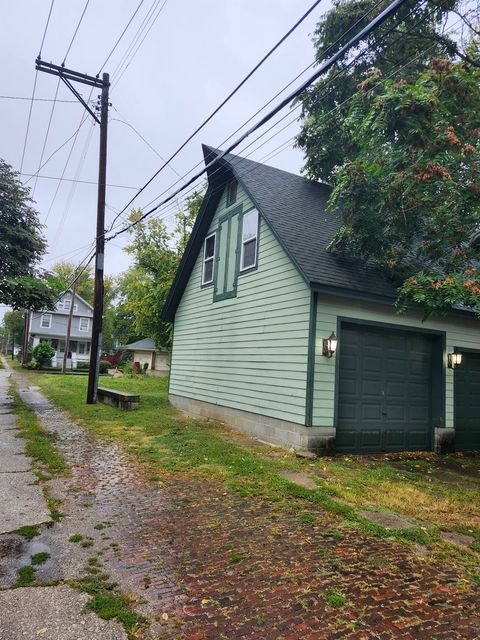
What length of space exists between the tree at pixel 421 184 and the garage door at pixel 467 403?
8.42 ft

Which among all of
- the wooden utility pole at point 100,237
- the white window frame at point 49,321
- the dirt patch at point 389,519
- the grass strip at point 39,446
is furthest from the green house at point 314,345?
the white window frame at point 49,321

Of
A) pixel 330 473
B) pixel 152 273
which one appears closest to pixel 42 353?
pixel 152 273

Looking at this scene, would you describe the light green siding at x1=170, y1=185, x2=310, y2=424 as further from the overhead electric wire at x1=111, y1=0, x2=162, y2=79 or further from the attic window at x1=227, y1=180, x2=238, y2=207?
A: the overhead electric wire at x1=111, y1=0, x2=162, y2=79

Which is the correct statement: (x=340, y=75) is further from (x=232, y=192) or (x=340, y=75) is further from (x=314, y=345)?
(x=314, y=345)

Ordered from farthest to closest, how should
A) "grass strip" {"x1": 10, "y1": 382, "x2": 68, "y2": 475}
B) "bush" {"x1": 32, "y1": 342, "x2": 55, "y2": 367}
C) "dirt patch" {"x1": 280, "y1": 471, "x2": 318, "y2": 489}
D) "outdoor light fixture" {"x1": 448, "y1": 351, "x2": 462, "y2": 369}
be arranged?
1. "bush" {"x1": 32, "y1": 342, "x2": 55, "y2": 367}
2. "outdoor light fixture" {"x1": 448, "y1": 351, "x2": 462, "y2": 369}
3. "grass strip" {"x1": 10, "y1": 382, "x2": 68, "y2": 475}
4. "dirt patch" {"x1": 280, "y1": 471, "x2": 318, "y2": 489}

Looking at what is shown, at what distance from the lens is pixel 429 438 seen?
9031mm

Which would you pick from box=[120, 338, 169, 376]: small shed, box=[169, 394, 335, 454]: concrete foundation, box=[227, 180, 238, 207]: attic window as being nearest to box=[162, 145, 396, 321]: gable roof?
box=[227, 180, 238, 207]: attic window

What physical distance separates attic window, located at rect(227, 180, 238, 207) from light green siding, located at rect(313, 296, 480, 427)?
479cm

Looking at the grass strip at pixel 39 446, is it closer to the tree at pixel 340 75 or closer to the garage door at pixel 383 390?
the garage door at pixel 383 390

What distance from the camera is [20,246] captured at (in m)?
13.9

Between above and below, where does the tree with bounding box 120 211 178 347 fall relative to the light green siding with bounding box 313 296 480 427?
above

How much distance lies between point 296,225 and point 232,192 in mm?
2800

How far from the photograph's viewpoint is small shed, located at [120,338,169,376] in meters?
32.8

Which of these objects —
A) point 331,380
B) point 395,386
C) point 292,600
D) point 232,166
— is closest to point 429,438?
point 395,386
